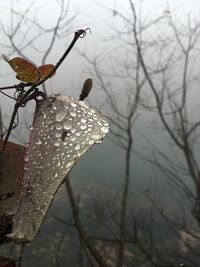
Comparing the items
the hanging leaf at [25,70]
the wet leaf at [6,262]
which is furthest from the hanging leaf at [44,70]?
the wet leaf at [6,262]

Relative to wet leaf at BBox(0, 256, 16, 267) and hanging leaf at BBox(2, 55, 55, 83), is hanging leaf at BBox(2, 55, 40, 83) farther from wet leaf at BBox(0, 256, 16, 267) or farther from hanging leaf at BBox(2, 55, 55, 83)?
wet leaf at BBox(0, 256, 16, 267)

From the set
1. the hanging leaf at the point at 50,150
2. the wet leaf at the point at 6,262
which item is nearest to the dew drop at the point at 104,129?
the hanging leaf at the point at 50,150

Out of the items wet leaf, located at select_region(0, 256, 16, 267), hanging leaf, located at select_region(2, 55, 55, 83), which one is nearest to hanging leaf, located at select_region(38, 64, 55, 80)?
hanging leaf, located at select_region(2, 55, 55, 83)

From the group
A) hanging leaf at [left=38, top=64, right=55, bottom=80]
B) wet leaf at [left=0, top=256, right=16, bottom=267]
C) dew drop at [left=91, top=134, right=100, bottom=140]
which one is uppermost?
hanging leaf at [left=38, top=64, right=55, bottom=80]

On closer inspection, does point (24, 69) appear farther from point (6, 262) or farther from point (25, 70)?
point (6, 262)

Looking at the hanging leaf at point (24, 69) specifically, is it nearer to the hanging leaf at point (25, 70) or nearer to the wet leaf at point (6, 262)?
the hanging leaf at point (25, 70)

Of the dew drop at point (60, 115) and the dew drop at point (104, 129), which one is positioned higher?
the dew drop at point (60, 115)

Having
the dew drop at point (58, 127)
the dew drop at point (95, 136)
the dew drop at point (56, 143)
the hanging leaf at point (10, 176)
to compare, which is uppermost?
the dew drop at point (58, 127)
